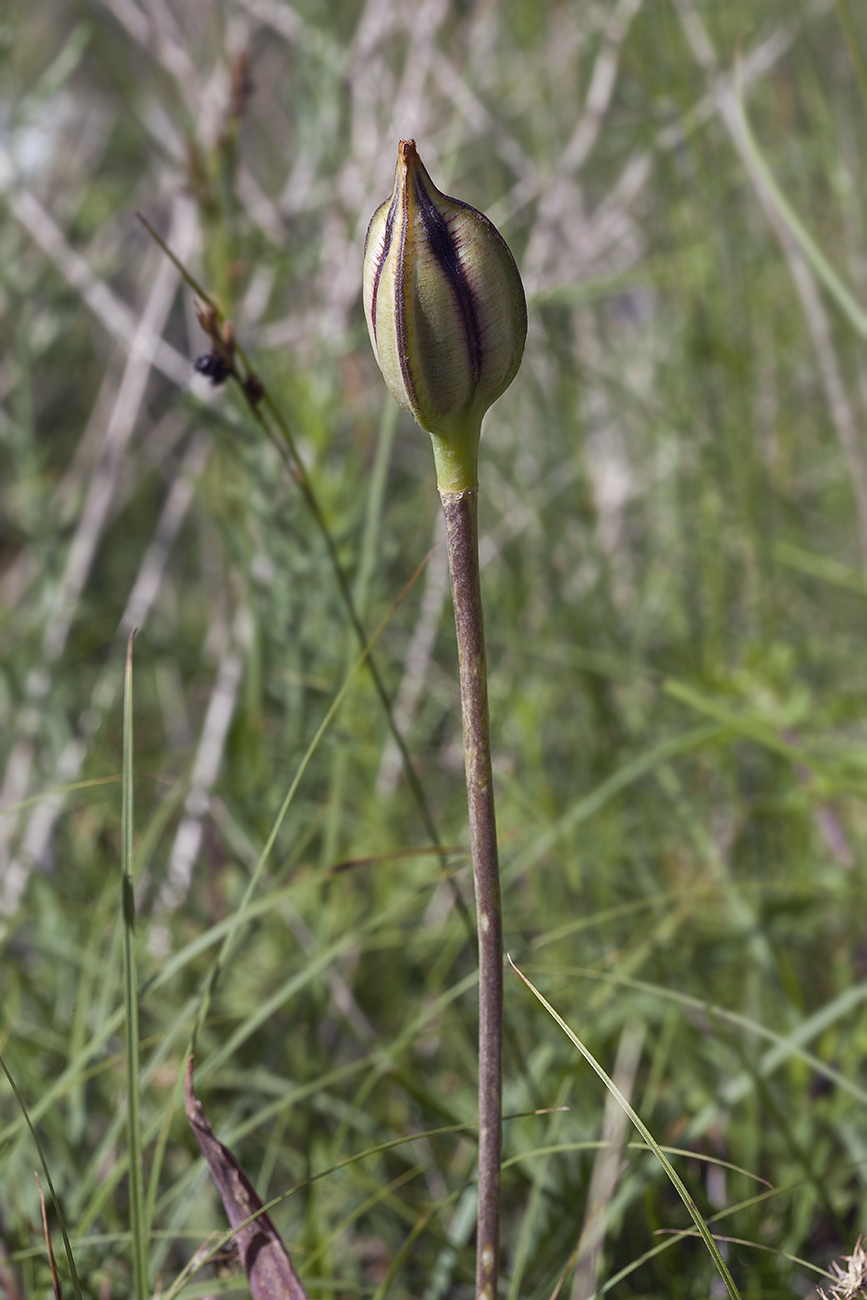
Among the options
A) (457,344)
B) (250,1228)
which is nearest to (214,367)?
(457,344)

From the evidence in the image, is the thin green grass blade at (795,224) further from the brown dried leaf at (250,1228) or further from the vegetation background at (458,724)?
the brown dried leaf at (250,1228)

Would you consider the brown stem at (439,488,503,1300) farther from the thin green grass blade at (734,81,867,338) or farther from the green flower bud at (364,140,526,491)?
the thin green grass blade at (734,81,867,338)

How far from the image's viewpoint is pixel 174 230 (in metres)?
2.15

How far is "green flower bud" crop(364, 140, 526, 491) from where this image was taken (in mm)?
453

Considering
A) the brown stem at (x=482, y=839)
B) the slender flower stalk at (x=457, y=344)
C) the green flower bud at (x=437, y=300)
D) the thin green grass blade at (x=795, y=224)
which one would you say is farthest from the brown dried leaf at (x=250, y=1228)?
the thin green grass blade at (x=795, y=224)

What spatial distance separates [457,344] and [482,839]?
235mm

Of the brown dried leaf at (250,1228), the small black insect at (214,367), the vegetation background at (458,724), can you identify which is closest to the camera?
the brown dried leaf at (250,1228)

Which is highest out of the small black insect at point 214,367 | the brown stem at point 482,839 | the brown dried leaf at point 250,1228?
the small black insect at point 214,367

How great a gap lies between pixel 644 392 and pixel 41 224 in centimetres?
140

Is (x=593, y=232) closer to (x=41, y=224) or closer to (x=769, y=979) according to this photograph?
(x=41, y=224)

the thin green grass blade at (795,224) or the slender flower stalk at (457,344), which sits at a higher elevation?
the thin green grass blade at (795,224)

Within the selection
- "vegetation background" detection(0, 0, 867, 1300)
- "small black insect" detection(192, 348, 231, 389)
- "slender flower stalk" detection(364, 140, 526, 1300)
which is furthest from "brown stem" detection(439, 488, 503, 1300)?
"small black insect" detection(192, 348, 231, 389)

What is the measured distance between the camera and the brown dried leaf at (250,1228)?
610 mm

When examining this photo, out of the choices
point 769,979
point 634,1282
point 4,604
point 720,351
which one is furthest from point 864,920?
point 4,604
